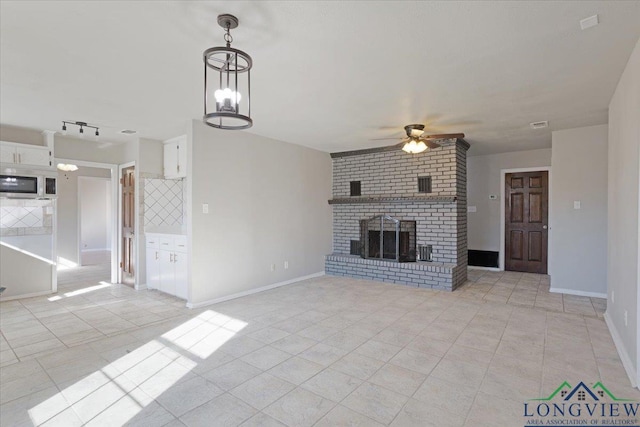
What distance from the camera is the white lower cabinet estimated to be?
178 inches

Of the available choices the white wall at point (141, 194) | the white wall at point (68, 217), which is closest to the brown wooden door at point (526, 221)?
the white wall at point (141, 194)

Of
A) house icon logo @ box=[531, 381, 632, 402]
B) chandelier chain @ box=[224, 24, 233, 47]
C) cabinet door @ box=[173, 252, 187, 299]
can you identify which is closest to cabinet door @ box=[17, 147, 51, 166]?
cabinet door @ box=[173, 252, 187, 299]

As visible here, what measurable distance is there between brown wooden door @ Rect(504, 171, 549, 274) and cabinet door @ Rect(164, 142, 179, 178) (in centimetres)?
631

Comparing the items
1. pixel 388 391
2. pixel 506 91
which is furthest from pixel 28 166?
pixel 506 91

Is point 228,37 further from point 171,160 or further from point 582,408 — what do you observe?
point 171,160

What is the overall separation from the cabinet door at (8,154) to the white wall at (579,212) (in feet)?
25.6

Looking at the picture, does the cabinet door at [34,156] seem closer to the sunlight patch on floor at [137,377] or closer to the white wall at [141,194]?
the white wall at [141,194]

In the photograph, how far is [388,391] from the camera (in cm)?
230

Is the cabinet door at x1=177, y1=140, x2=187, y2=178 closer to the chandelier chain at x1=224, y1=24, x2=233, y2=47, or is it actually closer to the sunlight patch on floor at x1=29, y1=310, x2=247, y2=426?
the sunlight patch on floor at x1=29, y1=310, x2=247, y2=426

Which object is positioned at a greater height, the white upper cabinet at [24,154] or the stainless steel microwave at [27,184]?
the white upper cabinet at [24,154]

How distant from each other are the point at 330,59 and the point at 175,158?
3758 mm

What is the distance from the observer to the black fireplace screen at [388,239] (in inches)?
228

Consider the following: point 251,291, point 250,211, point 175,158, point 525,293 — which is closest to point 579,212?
point 525,293

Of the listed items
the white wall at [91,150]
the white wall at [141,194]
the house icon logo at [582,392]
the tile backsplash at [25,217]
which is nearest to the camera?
the house icon logo at [582,392]
